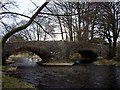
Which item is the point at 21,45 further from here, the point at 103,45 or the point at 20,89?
the point at 20,89

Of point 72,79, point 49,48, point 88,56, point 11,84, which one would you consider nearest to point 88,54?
point 88,56

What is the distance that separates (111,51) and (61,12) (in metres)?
25.2

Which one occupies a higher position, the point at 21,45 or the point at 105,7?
the point at 105,7

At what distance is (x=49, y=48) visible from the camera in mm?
31594

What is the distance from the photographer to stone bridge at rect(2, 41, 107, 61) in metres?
30.2

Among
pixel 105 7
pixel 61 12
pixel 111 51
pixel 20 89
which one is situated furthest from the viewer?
pixel 111 51

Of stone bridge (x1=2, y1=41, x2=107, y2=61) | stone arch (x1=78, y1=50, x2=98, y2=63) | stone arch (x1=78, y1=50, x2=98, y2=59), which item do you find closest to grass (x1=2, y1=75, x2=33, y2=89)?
stone bridge (x1=2, y1=41, x2=107, y2=61)

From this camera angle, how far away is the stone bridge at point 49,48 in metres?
30.2

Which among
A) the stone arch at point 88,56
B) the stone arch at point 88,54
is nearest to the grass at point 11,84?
the stone arch at point 88,54

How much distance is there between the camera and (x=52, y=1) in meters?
7.51

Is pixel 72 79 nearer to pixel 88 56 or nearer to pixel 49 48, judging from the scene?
pixel 49 48

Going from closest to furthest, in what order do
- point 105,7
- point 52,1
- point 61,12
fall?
point 52,1
point 61,12
point 105,7

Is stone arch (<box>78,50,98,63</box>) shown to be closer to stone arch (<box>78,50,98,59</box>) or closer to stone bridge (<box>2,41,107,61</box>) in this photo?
stone arch (<box>78,50,98,59</box>)

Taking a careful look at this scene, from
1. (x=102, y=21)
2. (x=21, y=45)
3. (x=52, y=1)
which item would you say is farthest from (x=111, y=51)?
(x=52, y=1)
